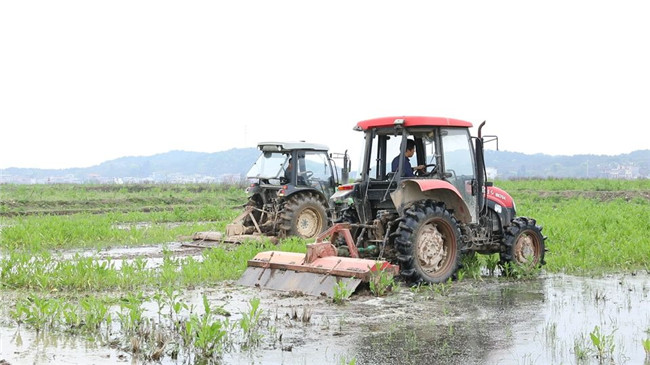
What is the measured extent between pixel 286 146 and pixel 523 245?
560 centimetres

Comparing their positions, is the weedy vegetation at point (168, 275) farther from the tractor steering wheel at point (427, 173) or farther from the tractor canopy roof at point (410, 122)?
the tractor canopy roof at point (410, 122)

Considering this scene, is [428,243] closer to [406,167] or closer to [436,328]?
[406,167]

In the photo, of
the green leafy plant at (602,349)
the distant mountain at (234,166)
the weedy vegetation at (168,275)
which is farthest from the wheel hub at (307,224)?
the distant mountain at (234,166)

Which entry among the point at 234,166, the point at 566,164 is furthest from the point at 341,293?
the point at 566,164

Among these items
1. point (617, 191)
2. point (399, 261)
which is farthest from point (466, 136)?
point (617, 191)

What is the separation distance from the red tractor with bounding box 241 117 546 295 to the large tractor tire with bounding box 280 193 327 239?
3.69m

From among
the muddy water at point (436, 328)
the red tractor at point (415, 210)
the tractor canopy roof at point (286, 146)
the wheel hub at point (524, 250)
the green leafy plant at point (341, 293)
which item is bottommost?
the muddy water at point (436, 328)

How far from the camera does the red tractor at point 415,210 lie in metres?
9.39

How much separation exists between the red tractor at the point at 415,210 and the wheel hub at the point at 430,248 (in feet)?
0.04

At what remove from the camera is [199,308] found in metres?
7.98

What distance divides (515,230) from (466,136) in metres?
1.58

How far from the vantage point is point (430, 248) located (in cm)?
965

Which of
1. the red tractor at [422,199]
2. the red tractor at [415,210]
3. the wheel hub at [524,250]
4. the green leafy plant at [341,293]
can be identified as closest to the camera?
the green leafy plant at [341,293]

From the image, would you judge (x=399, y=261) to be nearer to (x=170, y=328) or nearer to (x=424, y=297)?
(x=424, y=297)
